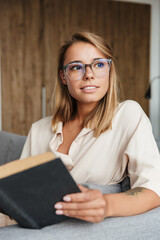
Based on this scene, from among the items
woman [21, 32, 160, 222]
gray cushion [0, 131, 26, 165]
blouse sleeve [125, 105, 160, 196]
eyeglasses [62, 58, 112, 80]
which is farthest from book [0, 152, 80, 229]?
gray cushion [0, 131, 26, 165]

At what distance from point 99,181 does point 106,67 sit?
0.43 m

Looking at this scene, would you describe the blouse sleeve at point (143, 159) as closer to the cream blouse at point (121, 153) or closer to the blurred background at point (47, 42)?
the cream blouse at point (121, 153)

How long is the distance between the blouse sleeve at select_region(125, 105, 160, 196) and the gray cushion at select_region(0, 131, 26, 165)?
1.09 metres

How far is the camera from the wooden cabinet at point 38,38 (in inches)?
170

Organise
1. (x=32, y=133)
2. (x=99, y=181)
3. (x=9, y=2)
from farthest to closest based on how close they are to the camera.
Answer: (x=9, y=2) → (x=32, y=133) → (x=99, y=181)

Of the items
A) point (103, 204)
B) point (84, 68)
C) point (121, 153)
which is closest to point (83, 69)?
point (84, 68)

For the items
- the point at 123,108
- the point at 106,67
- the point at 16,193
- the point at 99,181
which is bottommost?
the point at 99,181

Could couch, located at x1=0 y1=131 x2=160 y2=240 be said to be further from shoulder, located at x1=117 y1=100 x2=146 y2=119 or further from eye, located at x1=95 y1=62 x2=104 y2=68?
eye, located at x1=95 y1=62 x2=104 y2=68

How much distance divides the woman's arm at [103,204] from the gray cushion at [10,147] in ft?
3.95

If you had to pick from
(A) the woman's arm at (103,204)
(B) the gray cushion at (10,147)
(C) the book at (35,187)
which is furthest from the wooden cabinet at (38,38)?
(C) the book at (35,187)

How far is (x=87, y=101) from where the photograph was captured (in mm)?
1301

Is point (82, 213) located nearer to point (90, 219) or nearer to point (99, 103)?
point (90, 219)

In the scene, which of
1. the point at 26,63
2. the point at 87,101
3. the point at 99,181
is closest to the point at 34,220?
the point at 99,181

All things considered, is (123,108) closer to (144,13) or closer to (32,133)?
(32,133)
